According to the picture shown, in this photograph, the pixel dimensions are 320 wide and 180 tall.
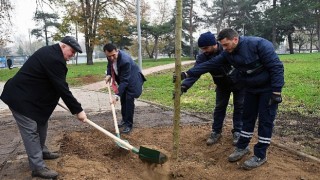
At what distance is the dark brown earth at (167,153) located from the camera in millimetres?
4512

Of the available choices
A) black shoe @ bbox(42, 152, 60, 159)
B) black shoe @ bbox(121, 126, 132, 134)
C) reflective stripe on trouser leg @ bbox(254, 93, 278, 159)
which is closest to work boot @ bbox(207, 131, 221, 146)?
reflective stripe on trouser leg @ bbox(254, 93, 278, 159)

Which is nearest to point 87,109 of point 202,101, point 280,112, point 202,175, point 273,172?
point 202,101

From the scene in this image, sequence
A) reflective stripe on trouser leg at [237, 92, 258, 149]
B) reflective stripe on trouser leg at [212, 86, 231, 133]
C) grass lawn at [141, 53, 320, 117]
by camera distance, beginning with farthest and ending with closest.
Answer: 1. grass lawn at [141, 53, 320, 117]
2. reflective stripe on trouser leg at [212, 86, 231, 133]
3. reflective stripe on trouser leg at [237, 92, 258, 149]

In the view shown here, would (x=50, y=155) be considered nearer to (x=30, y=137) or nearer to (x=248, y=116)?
(x=30, y=137)

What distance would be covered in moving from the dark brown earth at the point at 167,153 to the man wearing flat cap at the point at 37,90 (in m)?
0.49

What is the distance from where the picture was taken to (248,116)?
4828mm

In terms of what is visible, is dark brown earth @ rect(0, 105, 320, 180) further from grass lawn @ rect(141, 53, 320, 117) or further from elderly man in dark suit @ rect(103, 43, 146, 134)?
grass lawn @ rect(141, 53, 320, 117)

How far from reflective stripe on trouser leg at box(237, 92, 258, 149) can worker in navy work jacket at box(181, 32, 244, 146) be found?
588mm

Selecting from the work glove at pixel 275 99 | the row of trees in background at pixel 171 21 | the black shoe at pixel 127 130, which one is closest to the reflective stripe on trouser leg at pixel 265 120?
the work glove at pixel 275 99

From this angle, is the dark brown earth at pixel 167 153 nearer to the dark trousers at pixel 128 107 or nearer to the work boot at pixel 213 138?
the work boot at pixel 213 138

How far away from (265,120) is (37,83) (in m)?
2.95

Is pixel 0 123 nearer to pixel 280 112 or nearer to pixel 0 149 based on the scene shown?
pixel 0 149

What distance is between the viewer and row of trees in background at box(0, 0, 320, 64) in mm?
35406

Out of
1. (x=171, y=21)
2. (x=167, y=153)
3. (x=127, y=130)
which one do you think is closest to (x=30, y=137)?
(x=167, y=153)
